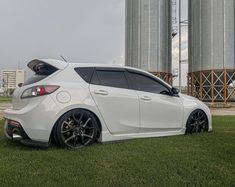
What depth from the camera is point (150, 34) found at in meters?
34.3

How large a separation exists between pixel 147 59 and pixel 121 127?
29.1 meters

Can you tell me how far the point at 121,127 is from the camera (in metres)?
6.06

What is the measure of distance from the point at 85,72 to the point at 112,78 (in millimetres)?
529

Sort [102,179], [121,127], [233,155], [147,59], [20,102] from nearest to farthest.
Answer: [102,179] → [233,155] → [20,102] → [121,127] → [147,59]

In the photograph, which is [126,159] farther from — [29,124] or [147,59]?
[147,59]

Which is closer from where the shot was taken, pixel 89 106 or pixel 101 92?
pixel 89 106

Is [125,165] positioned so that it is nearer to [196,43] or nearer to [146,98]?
[146,98]

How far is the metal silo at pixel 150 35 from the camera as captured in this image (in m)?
34.4

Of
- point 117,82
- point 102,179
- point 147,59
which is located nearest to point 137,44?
point 147,59

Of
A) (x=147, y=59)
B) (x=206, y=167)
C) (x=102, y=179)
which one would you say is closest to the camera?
(x=102, y=179)

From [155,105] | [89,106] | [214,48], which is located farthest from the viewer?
[214,48]

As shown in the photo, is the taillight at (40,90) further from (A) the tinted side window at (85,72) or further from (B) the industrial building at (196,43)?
(B) the industrial building at (196,43)

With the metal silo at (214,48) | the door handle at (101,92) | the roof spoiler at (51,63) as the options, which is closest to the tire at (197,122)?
the door handle at (101,92)

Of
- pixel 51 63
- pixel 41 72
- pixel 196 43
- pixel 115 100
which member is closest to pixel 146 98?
pixel 115 100
